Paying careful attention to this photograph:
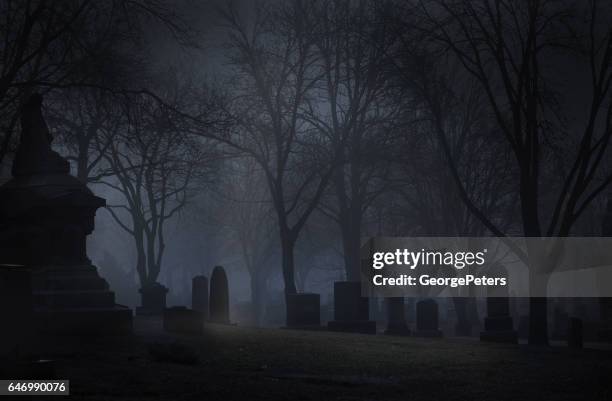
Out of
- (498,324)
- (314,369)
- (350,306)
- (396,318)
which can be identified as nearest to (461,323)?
(396,318)

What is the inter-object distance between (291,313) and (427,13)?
10615 mm

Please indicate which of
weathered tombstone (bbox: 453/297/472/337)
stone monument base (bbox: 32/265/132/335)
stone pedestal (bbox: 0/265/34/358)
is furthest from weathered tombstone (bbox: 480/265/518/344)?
stone pedestal (bbox: 0/265/34/358)

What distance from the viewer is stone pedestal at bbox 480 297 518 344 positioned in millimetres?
24906

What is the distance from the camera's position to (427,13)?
63.6 ft

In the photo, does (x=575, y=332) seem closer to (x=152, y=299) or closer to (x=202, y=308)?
(x=202, y=308)

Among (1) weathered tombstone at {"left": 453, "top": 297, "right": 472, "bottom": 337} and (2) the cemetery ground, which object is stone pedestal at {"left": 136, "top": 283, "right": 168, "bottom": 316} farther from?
(2) the cemetery ground

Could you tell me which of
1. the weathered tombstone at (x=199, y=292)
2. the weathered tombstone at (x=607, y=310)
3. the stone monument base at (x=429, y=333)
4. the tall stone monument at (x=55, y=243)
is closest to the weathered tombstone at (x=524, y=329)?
the stone monument base at (x=429, y=333)

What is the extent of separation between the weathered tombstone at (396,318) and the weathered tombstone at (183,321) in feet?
37.0

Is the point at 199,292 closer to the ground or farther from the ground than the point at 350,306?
farther from the ground

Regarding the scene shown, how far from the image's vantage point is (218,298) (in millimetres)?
25938

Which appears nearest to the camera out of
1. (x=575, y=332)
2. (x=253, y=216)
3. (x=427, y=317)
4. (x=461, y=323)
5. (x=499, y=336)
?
(x=575, y=332)

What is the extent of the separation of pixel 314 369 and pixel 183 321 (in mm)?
5911

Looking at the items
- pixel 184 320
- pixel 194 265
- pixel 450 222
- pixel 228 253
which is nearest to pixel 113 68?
pixel 184 320

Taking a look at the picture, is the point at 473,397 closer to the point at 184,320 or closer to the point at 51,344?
the point at 51,344
